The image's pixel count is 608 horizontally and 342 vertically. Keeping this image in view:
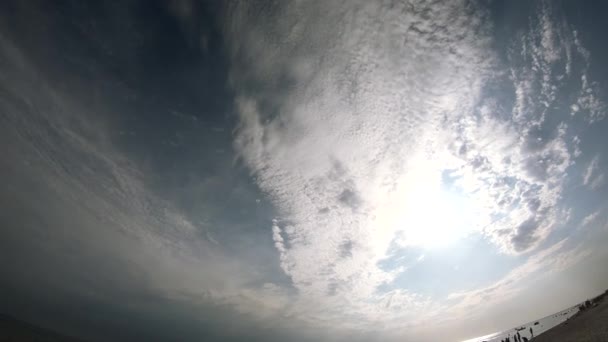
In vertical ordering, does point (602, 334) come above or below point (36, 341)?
above

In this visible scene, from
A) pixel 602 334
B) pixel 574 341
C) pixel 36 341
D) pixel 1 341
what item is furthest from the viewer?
pixel 36 341

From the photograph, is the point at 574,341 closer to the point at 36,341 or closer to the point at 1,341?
the point at 1,341

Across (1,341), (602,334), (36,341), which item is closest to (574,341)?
A: (602,334)

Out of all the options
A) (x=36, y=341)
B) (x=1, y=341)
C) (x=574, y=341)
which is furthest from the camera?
(x=36, y=341)

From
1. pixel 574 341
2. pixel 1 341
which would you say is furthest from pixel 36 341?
pixel 574 341

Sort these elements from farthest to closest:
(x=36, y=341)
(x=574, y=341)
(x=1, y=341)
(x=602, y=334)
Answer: (x=36, y=341)
(x=1, y=341)
(x=574, y=341)
(x=602, y=334)

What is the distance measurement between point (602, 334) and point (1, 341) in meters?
202

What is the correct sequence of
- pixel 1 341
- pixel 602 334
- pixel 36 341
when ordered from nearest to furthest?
pixel 602 334 < pixel 1 341 < pixel 36 341

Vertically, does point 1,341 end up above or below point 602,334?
below

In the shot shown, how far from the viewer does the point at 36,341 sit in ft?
449

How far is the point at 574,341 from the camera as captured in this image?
22984mm

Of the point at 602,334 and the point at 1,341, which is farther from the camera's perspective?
the point at 1,341

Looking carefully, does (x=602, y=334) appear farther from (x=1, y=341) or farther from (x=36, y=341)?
(x=36, y=341)

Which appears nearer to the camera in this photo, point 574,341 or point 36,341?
point 574,341
